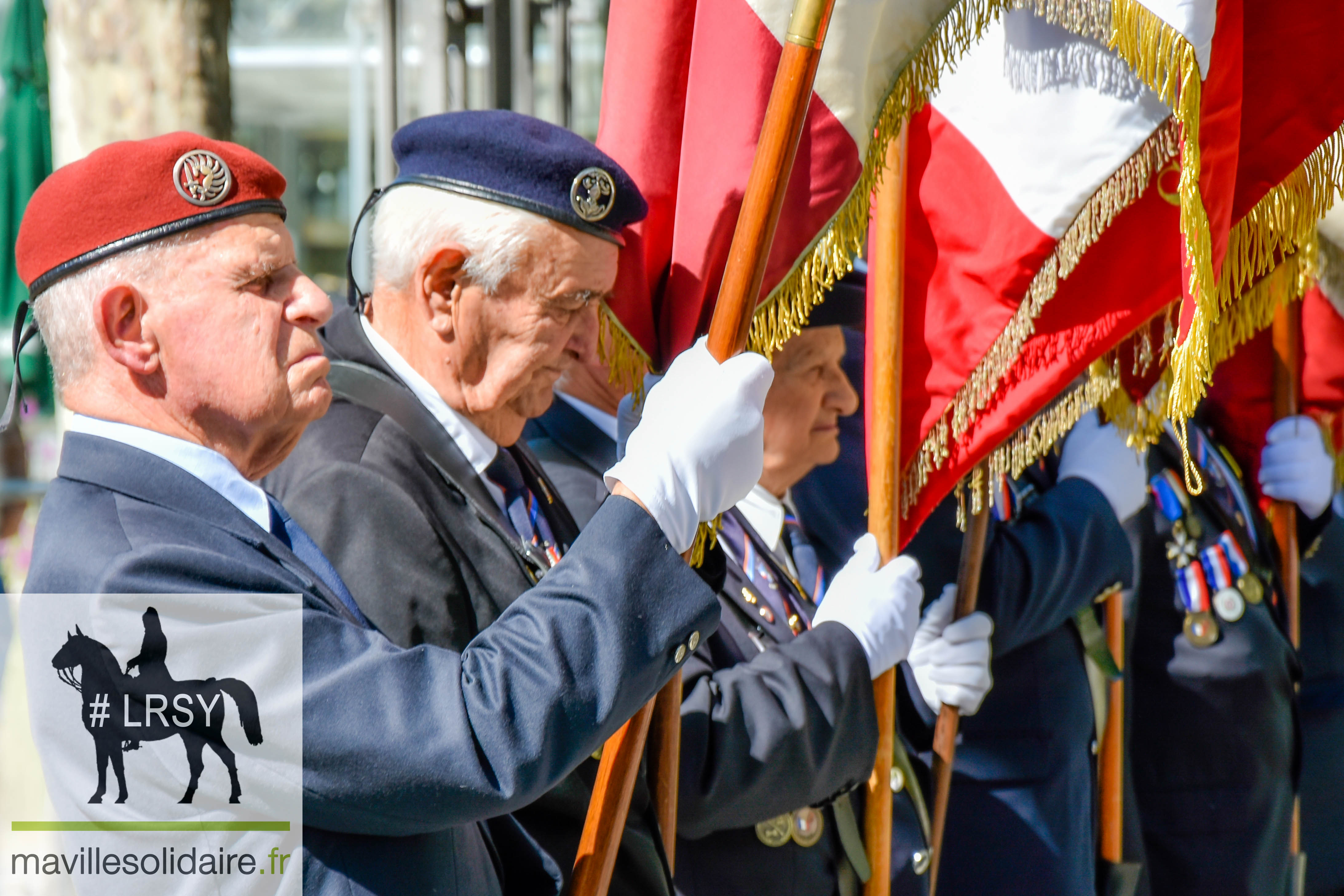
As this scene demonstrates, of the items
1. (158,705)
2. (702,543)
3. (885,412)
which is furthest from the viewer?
(885,412)

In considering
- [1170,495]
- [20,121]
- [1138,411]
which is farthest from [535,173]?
[20,121]

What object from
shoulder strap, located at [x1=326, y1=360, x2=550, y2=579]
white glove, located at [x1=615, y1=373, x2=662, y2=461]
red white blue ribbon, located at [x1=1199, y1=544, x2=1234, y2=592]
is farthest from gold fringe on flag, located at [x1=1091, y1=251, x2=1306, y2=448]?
shoulder strap, located at [x1=326, y1=360, x2=550, y2=579]

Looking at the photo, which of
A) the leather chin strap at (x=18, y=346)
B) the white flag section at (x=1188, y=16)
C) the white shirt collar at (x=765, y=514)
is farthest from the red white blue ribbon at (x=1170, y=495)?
the leather chin strap at (x=18, y=346)

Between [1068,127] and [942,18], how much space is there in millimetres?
527

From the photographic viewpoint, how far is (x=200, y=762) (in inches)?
55.8

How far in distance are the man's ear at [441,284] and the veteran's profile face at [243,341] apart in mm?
397

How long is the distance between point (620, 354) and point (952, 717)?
1.25 meters

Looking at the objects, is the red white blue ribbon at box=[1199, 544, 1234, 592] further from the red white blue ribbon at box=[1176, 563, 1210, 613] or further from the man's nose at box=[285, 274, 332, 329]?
the man's nose at box=[285, 274, 332, 329]

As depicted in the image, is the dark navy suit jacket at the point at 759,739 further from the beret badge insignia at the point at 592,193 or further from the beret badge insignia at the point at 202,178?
the beret badge insignia at the point at 202,178

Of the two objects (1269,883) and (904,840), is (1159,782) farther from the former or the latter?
(904,840)

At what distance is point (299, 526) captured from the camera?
1785mm

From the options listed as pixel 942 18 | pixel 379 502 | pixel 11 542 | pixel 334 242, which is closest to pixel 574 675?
pixel 379 502

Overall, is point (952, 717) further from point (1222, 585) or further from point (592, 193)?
point (592, 193)

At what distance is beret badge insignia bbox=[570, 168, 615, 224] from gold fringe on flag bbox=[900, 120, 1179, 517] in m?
0.85
